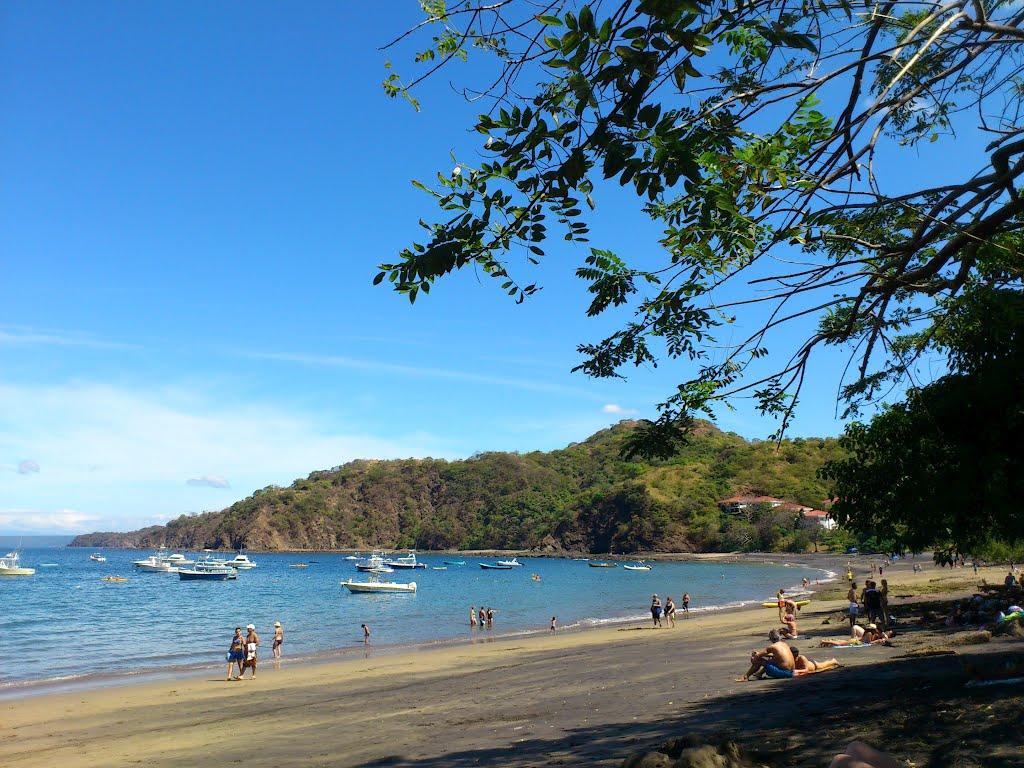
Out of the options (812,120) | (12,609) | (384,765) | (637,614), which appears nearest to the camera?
(812,120)

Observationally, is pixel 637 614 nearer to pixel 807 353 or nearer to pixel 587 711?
pixel 587 711

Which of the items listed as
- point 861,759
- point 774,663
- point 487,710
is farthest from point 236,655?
point 861,759

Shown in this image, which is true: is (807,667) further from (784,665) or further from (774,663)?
(774,663)

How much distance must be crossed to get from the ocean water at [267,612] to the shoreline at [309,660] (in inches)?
10.9

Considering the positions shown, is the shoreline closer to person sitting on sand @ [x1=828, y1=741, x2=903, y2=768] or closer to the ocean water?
the ocean water

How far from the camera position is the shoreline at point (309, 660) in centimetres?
2305

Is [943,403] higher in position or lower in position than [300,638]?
higher

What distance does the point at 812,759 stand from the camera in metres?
6.58

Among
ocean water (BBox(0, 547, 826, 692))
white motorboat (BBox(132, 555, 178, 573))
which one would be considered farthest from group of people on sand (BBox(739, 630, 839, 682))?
white motorboat (BBox(132, 555, 178, 573))

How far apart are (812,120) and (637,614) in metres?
42.0

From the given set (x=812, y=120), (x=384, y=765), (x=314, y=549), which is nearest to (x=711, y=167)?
(x=812, y=120)

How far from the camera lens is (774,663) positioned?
12828 millimetres

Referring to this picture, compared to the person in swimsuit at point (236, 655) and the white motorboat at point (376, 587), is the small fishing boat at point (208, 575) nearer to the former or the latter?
the white motorboat at point (376, 587)

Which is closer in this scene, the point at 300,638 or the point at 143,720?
the point at 143,720
